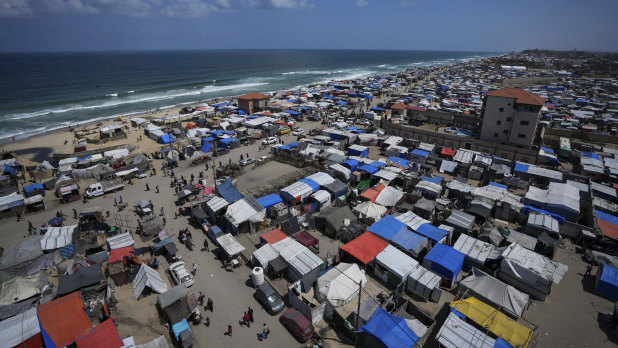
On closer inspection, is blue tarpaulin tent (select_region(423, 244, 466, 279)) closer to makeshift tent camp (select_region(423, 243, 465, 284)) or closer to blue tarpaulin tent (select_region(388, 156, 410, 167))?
makeshift tent camp (select_region(423, 243, 465, 284))

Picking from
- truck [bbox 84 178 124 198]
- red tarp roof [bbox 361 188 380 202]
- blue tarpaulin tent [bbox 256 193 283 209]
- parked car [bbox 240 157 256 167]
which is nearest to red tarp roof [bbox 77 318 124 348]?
blue tarpaulin tent [bbox 256 193 283 209]

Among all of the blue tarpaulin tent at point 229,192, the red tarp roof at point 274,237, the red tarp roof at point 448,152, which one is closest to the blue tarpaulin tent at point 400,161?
the red tarp roof at point 448,152

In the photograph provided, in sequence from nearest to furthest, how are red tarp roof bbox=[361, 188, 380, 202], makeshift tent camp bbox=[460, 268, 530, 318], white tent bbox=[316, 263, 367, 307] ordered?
makeshift tent camp bbox=[460, 268, 530, 318], white tent bbox=[316, 263, 367, 307], red tarp roof bbox=[361, 188, 380, 202]

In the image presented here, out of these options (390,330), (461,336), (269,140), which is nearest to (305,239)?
(390,330)

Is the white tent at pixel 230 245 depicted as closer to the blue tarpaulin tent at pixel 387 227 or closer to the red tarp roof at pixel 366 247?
the red tarp roof at pixel 366 247

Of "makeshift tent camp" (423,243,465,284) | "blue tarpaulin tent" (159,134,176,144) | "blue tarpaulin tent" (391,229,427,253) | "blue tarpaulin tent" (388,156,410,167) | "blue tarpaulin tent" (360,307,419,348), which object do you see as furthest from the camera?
"blue tarpaulin tent" (159,134,176,144)

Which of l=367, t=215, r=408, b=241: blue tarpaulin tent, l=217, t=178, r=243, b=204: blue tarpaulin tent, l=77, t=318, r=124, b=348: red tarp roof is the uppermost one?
l=217, t=178, r=243, b=204: blue tarpaulin tent

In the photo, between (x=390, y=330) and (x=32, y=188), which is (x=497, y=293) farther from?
(x=32, y=188)

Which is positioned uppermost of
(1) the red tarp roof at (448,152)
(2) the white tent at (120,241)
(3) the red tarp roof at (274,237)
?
(1) the red tarp roof at (448,152)
